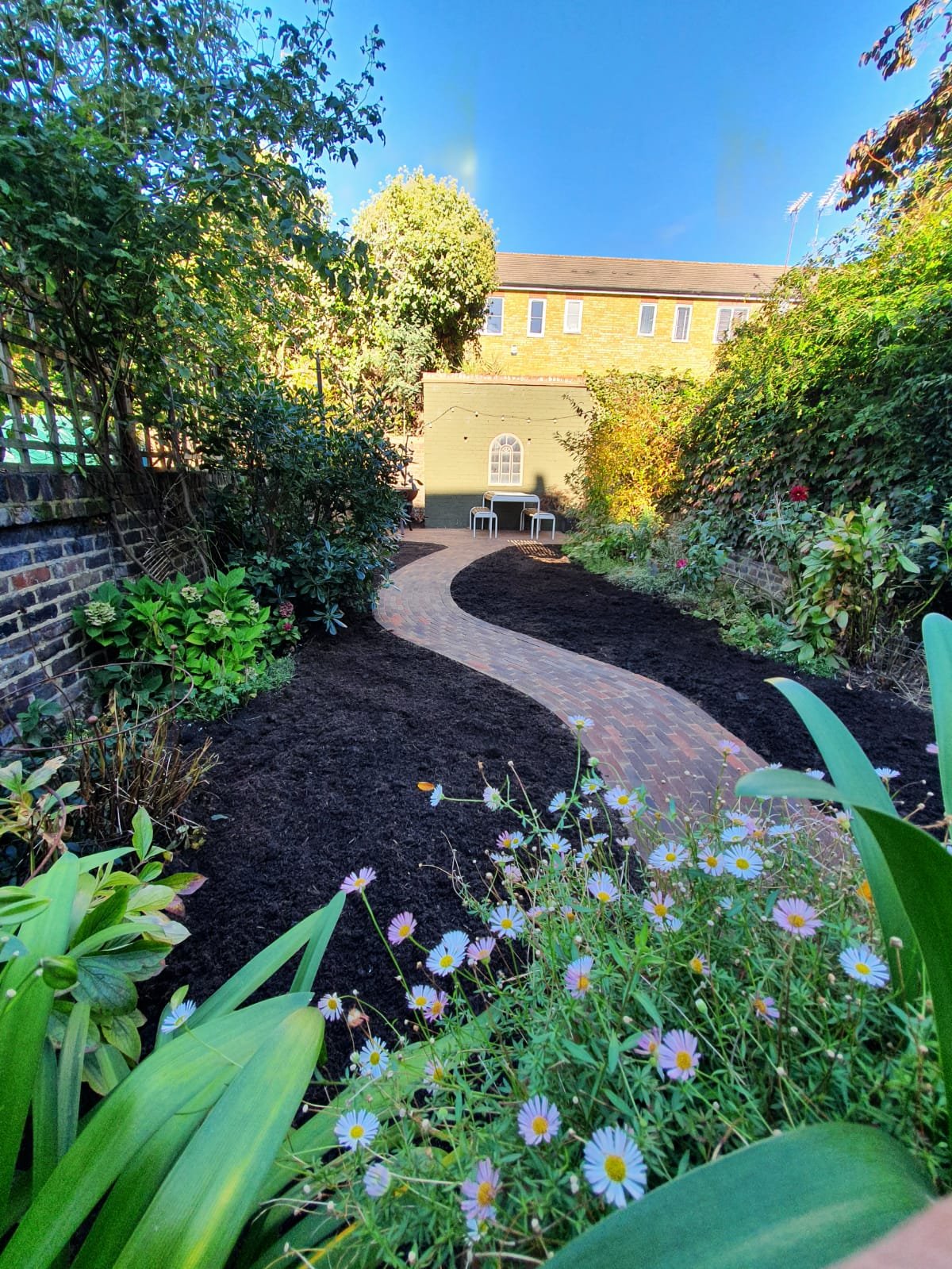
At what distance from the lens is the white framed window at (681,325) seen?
1858 centimetres

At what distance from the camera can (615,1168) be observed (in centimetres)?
48

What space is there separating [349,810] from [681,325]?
2195cm

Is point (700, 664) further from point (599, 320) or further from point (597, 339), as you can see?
point (599, 320)

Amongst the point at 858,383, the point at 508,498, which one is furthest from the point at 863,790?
the point at 508,498

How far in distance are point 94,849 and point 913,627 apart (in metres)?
4.77

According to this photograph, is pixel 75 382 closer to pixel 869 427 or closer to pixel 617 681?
pixel 617 681

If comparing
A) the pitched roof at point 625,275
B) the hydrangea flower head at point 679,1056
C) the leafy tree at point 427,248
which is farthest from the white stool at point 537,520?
the hydrangea flower head at point 679,1056

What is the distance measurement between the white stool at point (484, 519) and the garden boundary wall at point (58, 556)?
7965 mm

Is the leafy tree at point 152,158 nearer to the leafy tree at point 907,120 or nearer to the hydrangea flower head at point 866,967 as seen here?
the hydrangea flower head at point 866,967

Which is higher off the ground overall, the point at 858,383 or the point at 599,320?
the point at 599,320

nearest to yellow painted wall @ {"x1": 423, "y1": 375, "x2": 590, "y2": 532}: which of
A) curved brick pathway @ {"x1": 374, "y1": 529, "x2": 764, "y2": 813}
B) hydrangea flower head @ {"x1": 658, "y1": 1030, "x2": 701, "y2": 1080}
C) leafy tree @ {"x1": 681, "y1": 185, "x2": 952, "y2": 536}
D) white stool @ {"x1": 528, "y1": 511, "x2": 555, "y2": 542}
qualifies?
white stool @ {"x1": 528, "y1": 511, "x2": 555, "y2": 542}

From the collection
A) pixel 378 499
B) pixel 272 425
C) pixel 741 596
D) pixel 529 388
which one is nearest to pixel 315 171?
pixel 272 425

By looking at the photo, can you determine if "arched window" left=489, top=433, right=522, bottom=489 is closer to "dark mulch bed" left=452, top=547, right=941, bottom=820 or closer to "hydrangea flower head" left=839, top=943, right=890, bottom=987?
"dark mulch bed" left=452, top=547, right=941, bottom=820

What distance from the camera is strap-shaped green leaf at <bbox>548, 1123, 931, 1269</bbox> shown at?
380mm
